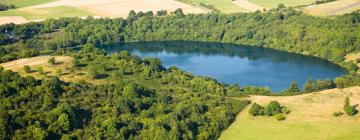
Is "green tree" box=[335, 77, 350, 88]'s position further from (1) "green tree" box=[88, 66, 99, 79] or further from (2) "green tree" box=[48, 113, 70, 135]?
(2) "green tree" box=[48, 113, 70, 135]

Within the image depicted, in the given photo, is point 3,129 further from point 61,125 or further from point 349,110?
point 349,110

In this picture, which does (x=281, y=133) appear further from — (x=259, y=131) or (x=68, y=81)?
(x=68, y=81)

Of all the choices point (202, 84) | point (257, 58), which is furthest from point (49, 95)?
point (257, 58)

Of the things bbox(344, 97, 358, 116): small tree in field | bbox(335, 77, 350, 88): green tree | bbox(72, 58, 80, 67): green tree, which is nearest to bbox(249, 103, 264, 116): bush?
bbox(344, 97, 358, 116): small tree in field

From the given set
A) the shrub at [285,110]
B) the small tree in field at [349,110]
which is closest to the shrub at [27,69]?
the shrub at [285,110]

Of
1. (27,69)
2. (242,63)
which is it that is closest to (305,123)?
(27,69)

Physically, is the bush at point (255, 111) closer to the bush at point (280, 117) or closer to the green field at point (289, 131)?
the green field at point (289, 131)
